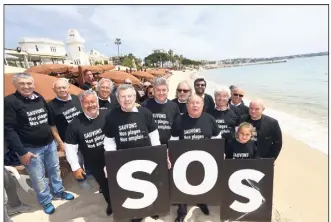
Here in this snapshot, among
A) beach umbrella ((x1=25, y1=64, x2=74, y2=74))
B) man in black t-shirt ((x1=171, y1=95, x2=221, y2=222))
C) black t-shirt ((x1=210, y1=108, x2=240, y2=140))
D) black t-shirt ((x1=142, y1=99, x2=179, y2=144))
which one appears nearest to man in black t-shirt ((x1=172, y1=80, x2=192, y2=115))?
A: black t-shirt ((x1=142, y1=99, x2=179, y2=144))

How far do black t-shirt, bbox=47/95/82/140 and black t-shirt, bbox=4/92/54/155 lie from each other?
152 mm

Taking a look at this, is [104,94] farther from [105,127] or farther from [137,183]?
[137,183]

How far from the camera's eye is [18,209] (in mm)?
3230

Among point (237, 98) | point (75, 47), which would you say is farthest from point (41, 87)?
point (75, 47)

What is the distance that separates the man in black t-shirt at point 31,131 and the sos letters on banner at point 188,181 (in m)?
1.28

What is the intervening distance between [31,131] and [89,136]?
88 centimetres

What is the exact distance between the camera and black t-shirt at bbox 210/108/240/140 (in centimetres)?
315

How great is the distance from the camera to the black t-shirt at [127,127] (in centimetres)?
251

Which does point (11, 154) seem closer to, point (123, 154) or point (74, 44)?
point (123, 154)

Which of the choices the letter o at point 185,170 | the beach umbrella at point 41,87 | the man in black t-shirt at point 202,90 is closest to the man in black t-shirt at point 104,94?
the beach umbrella at point 41,87

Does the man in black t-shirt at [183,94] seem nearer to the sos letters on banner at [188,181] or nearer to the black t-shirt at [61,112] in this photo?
the sos letters on banner at [188,181]

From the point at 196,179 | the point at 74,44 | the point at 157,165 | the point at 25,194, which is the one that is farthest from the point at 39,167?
the point at 74,44

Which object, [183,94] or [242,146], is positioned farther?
[183,94]

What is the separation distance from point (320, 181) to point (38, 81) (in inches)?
244
